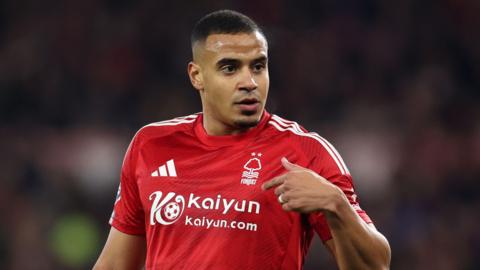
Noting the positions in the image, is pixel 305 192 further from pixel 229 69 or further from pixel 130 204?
pixel 130 204

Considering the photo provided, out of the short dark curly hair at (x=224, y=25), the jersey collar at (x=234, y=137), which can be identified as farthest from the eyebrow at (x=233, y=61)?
the jersey collar at (x=234, y=137)

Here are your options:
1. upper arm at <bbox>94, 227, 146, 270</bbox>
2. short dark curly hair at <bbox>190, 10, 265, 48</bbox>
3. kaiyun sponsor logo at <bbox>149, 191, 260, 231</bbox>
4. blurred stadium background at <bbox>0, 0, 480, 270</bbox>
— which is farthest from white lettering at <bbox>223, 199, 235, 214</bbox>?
blurred stadium background at <bbox>0, 0, 480, 270</bbox>

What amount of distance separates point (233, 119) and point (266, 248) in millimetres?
611

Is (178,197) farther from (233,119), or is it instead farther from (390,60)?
(390,60)

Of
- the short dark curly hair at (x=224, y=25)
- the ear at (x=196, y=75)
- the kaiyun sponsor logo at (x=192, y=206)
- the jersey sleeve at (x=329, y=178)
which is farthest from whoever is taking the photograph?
the ear at (x=196, y=75)

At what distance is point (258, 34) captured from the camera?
449 cm

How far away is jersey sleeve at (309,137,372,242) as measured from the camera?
415cm

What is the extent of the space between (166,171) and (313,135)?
2.31ft

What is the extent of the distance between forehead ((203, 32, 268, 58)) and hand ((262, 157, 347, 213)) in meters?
0.77

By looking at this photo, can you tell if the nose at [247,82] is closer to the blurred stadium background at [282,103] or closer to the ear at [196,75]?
the ear at [196,75]

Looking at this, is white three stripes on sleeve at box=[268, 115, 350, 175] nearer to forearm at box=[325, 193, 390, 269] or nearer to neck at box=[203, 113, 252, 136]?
neck at box=[203, 113, 252, 136]

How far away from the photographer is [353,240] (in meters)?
3.90

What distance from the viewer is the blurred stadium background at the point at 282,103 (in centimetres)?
945

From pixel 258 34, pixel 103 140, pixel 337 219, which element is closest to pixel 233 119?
pixel 258 34
